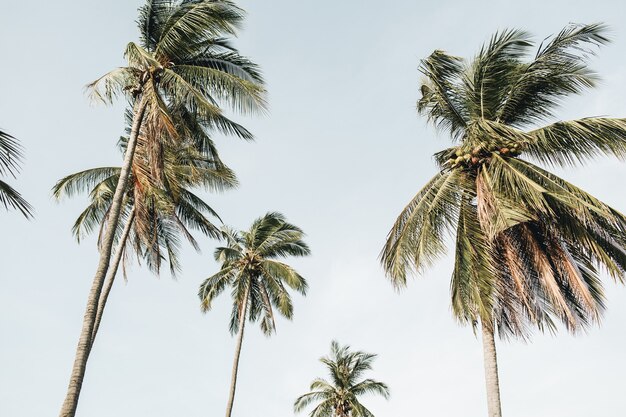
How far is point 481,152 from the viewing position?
11586 mm

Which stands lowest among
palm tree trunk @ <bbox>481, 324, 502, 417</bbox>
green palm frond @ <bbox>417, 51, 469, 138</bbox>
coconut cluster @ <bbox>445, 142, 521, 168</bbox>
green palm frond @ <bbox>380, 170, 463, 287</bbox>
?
palm tree trunk @ <bbox>481, 324, 502, 417</bbox>

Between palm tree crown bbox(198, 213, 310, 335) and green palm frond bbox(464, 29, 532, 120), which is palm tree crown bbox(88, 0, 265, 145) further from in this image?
palm tree crown bbox(198, 213, 310, 335)

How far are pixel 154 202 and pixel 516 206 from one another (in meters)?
11.8

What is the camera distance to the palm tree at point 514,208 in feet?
34.8

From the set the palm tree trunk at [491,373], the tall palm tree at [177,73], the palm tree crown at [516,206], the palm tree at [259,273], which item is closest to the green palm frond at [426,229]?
the palm tree crown at [516,206]

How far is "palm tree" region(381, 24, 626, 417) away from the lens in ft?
34.8

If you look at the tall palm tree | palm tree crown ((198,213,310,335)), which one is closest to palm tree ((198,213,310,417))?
palm tree crown ((198,213,310,335))

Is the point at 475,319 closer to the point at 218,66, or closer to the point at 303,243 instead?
the point at 218,66

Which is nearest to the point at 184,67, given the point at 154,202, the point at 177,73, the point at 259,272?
the point at 177,73

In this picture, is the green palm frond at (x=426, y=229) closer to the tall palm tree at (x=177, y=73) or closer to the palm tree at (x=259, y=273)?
the tall palm tree at (x=177, y=73)

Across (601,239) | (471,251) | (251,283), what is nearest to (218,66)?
(471,251)

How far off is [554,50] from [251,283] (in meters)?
18.6

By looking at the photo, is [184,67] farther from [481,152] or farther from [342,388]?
[342,388]

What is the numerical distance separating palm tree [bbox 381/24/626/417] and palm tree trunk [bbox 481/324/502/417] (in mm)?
19
